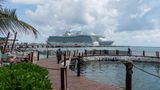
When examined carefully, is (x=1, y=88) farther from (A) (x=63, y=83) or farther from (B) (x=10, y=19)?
(A) (x=63, y=83)

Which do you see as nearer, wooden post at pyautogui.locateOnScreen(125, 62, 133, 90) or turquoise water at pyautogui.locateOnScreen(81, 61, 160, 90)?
wooden post at pyautogui.locateOnScreen(125, 62, 133, 90)

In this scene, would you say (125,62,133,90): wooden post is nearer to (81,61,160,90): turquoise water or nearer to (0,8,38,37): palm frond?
(0,8,38,37): palm frond

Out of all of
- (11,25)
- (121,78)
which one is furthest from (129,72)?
(121,78)

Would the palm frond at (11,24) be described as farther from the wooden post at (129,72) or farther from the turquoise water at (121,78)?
the turquoise water at (121,78)

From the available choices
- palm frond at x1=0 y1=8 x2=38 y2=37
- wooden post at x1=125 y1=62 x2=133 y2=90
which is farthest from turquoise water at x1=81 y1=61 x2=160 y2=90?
palm frond at x1=0 y1=8 x2=38 y2=37

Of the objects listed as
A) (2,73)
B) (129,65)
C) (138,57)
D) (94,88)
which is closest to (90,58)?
(138,57)

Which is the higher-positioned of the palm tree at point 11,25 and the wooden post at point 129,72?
the palm tree at point 11,25

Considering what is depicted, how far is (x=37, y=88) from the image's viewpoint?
827 cm

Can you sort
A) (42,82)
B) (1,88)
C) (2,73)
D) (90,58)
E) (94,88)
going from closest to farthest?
1. (1,88)
2. (42,82)
3. (2,73)
4. (94,88)
5. (90,58)

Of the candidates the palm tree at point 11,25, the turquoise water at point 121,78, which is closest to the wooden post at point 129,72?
the palm tree at point 11,25

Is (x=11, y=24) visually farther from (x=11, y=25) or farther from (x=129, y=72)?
(x=129, y=72)

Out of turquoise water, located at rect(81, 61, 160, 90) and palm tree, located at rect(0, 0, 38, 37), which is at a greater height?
palm tree, located at rect(0, 0, 38, 37)

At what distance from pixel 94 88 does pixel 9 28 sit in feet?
28.3

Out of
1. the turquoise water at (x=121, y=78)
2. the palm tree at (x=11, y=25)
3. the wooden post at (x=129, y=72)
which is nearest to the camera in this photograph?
the palm tree at (x=11, y=25)
